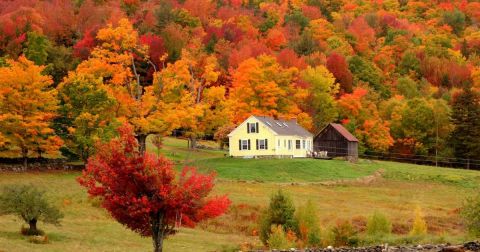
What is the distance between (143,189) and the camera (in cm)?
3105

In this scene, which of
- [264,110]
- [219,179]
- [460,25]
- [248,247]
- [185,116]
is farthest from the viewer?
[460,25]

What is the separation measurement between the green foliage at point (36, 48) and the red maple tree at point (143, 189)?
2418 inches

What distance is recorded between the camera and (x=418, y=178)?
245 ft

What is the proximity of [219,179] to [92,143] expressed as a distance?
38.0ft

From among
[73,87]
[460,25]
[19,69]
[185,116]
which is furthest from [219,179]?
[460,25]

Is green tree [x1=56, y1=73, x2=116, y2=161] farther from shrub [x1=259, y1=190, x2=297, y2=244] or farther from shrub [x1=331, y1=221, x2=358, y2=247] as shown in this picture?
shrub [x1=331, y1=221, x2=358, y2=247]

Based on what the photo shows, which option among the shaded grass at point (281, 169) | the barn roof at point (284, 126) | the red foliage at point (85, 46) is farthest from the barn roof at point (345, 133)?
the red foliage at point (85, 46)

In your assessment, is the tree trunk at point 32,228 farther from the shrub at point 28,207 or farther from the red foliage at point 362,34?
the red foliage at point 362,34

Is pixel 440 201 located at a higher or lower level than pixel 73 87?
lower

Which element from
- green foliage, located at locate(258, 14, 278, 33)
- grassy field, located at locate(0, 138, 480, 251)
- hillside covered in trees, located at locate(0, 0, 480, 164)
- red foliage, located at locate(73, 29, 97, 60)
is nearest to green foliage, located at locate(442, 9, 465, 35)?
hillside covered in trees, located at locate(0, 0, 480, 164)

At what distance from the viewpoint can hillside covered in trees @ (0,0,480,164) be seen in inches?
2527

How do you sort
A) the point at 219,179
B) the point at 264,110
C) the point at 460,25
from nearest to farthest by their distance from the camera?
the point at 219,179
the point at 264,110
the point at 460,25

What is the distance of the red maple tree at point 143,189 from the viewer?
30.5m

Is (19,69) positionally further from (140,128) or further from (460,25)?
(460,25)
